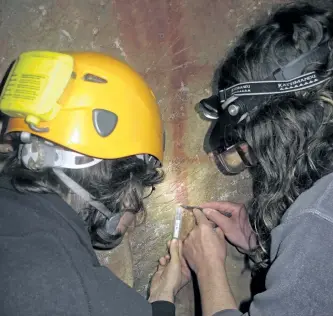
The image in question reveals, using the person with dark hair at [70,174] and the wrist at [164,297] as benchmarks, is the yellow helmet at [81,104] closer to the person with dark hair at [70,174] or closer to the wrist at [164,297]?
the person with dark hair at [70,174]

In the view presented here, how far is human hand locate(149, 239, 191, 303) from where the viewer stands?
238cm

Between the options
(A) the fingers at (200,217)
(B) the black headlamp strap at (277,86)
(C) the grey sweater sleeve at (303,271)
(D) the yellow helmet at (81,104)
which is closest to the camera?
(C) the grey sweater sleeve at (303,271)

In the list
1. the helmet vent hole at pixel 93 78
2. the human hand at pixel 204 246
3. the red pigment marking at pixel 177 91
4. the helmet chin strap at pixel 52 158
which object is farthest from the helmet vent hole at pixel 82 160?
the red pigment marking at pixel 177 91

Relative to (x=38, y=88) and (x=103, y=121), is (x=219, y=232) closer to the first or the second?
(x=103, y=121)

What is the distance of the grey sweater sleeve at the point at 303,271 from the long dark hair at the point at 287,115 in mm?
320

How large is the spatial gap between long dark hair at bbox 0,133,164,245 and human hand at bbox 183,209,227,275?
0.49 meters

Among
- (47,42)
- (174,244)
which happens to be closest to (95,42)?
(47,42)

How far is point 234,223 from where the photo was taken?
8.34 feet

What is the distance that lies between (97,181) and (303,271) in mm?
977

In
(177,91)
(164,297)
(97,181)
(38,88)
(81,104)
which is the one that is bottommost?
(164,297)

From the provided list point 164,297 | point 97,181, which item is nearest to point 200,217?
point 164,297

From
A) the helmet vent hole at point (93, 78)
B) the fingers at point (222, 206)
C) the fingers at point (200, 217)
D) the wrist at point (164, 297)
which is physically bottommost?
the wrist at point (164, 297)

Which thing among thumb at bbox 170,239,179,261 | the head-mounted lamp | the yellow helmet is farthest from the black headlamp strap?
thumb at bbox 170,239,179,261

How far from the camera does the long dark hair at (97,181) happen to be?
5.82 ft
